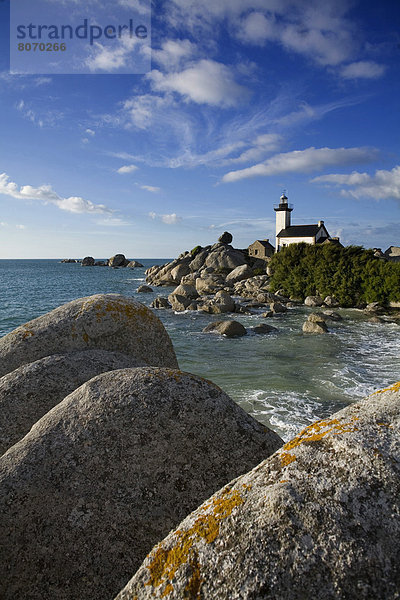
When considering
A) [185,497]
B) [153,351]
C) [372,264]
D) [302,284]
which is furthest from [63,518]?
[302,284]

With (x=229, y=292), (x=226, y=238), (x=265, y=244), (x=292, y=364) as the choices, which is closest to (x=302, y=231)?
(x=265, y=244)

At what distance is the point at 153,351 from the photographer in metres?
6.86

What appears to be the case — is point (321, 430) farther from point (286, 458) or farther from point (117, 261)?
point (117, 261)

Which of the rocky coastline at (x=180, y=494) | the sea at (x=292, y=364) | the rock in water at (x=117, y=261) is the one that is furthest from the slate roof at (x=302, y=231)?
the rock in water at (x=117, y=261)

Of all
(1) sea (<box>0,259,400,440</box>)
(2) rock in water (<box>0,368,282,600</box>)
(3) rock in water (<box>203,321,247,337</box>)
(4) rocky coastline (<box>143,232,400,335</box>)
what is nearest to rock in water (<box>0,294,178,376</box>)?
(2) rock in water (<box>0,368,282,600</box>)

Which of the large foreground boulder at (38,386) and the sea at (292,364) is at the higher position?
the large foreground boulder at (38,386)

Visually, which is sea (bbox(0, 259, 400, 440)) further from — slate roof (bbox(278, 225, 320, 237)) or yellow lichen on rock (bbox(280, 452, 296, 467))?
slate roof (bbox(278, 225, 320, 237))

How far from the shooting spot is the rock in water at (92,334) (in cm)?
623

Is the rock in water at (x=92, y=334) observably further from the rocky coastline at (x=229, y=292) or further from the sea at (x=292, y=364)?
the rocky coastline at (x=229, y=292)

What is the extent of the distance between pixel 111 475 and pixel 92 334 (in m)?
3.39

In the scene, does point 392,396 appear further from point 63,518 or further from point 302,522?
point 63,518

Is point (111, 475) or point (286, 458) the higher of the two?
→ point (286, 458)

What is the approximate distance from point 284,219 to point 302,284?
143ft

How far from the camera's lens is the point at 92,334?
6445mm
